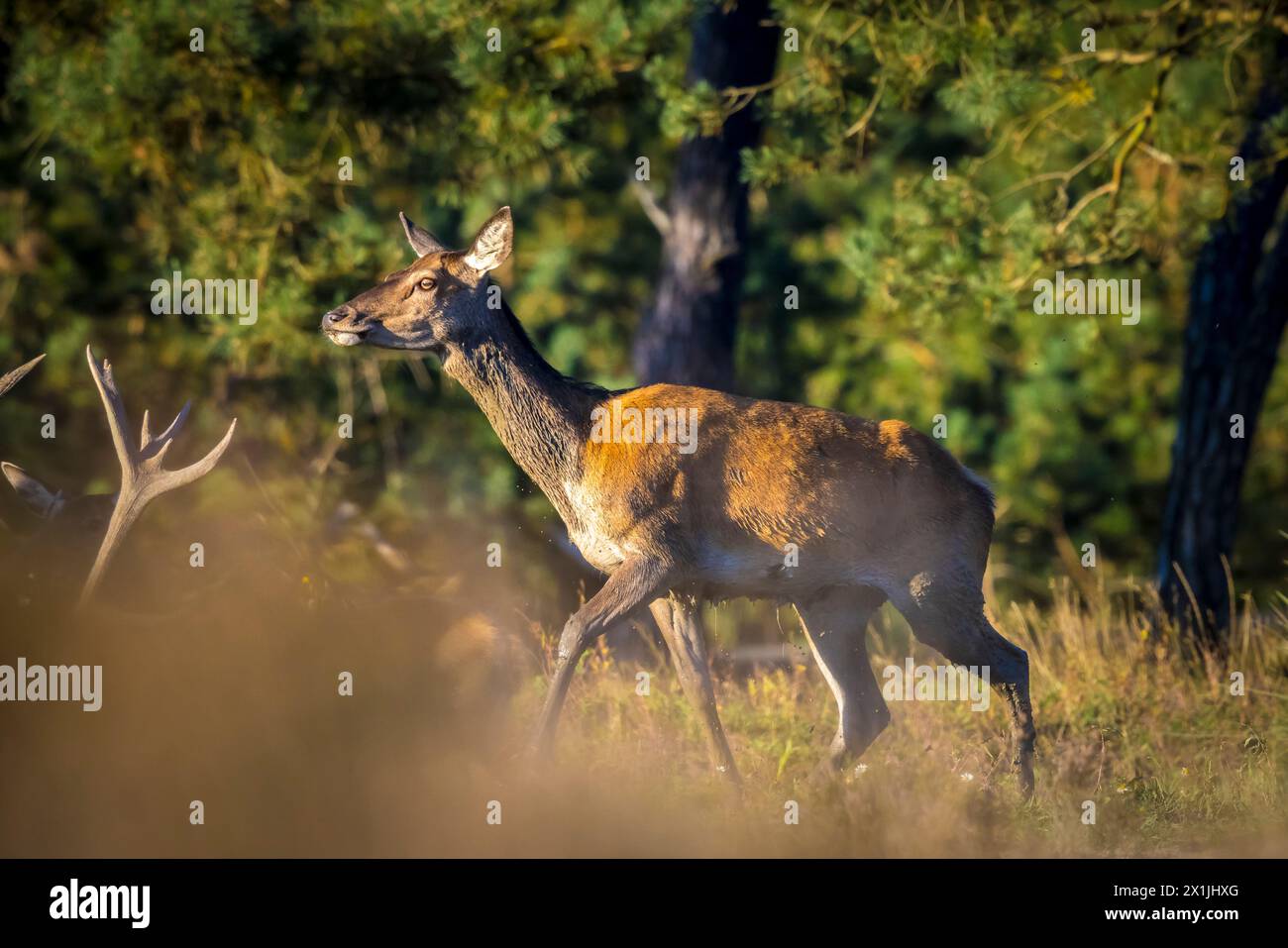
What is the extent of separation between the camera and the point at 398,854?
7.55 meters

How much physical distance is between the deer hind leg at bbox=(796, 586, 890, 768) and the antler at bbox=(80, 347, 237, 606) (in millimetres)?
3163

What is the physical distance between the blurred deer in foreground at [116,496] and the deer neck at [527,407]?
1341 mm

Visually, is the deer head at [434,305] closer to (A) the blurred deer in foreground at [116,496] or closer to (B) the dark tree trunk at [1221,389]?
(A) the blurred deer in foreground at [116,496]

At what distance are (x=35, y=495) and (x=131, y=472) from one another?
0.54m

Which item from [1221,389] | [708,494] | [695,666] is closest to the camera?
[708,494]

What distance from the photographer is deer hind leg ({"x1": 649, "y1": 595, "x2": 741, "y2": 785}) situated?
26.9 ft

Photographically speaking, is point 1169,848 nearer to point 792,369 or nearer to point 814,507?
point 814,507

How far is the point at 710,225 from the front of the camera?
11719 millimetres
